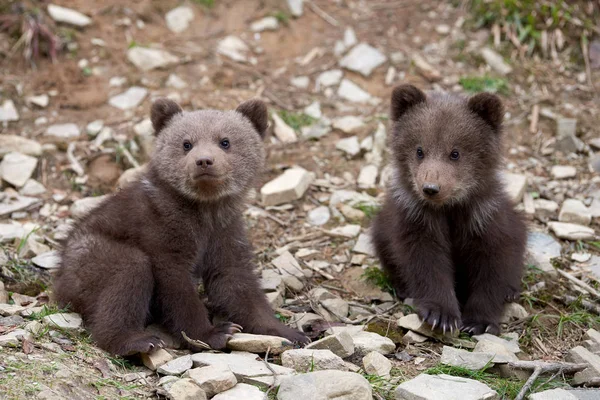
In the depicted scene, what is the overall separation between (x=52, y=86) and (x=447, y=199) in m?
5.67

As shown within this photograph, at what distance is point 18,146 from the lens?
885cm

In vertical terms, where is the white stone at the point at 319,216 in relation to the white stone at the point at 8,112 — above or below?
below

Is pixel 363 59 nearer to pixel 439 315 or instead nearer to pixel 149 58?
pixel 149 58

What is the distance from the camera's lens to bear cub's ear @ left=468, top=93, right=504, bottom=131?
6.49 meters

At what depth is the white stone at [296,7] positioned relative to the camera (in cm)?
1097

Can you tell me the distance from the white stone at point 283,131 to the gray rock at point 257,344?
405 cm

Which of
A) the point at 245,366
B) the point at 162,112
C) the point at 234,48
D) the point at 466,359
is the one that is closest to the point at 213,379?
the point at 245,366

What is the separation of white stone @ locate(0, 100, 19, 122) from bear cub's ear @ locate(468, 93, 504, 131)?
5630 millimetres

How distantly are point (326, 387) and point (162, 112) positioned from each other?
3.08 metres

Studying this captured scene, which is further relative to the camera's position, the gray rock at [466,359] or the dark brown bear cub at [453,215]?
the dark brown bear cub at [453,215]

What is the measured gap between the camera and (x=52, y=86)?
32.1ft

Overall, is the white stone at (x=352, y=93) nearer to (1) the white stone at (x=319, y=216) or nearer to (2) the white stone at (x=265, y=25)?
(2) the white stone at (x=265, y=25)

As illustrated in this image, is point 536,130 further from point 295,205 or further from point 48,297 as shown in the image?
point 48,297

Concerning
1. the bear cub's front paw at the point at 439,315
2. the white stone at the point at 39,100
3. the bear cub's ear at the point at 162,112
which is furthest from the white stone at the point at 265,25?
the bear cub's front paw at the point at 439,315
